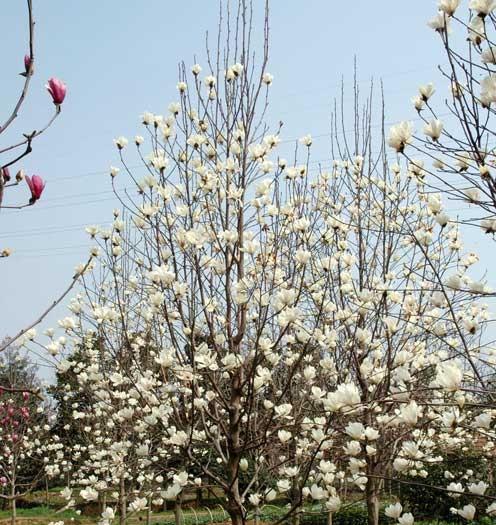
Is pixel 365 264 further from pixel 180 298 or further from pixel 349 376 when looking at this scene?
pixel 180 298

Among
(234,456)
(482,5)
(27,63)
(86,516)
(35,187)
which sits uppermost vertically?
(482,5)

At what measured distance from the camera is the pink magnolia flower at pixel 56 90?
135cm

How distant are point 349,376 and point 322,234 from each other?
1253 millimetres

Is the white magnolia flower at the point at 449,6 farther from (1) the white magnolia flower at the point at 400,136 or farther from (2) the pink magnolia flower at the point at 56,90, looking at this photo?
(2) the pink magnolia flower at the point at 56,90

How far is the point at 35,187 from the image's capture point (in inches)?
51.4

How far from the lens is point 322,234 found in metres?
4.37

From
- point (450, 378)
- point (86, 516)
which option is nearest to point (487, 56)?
point (450, 378)

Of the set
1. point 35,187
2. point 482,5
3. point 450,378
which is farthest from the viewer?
point 482,5

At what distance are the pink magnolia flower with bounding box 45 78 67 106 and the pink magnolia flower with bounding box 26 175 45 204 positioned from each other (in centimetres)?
17

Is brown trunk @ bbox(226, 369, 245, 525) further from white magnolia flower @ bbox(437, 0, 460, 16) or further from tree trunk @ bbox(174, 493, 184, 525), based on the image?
white magnolia flower @ bbox(437, 0, 460, 16)

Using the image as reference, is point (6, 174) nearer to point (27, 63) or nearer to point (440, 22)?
point (27, 63)

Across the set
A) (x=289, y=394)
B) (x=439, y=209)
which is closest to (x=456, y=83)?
(x=439, y=209)

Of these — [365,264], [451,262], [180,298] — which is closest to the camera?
[180,298]

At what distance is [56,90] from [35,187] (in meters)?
0.21
